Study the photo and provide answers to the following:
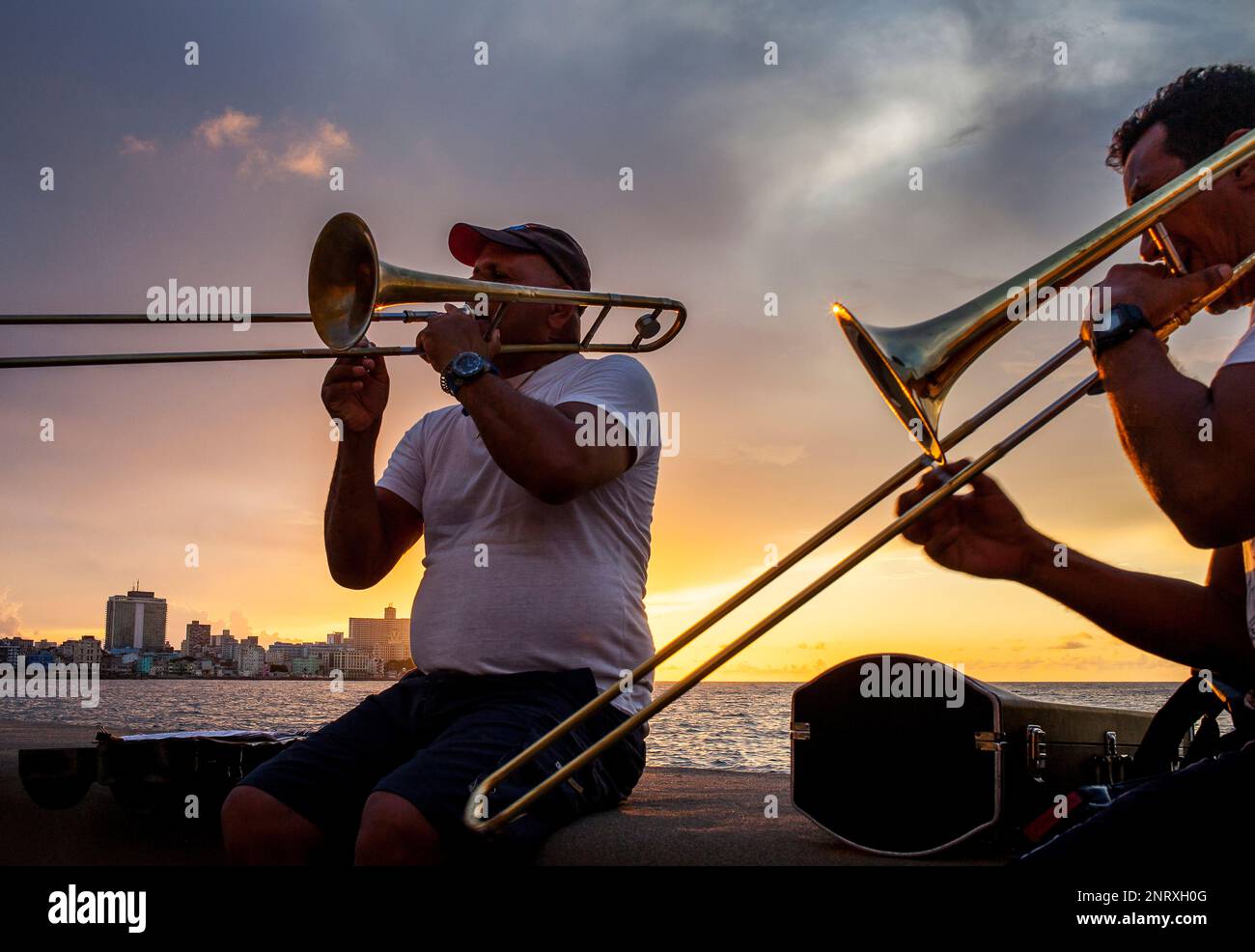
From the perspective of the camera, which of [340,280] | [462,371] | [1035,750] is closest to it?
[462,371]

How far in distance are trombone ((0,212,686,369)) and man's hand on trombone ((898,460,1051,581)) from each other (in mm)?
1111

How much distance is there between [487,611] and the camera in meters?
2.19

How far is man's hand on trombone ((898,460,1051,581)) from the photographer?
175 centimetres

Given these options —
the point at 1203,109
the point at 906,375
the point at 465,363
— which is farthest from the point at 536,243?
the point at 1203,109

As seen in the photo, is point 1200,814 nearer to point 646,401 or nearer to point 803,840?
point 803,840

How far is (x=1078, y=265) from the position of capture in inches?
60.7

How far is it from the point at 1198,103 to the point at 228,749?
8.72 ft

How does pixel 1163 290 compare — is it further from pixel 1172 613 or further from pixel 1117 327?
pixel 1172 613

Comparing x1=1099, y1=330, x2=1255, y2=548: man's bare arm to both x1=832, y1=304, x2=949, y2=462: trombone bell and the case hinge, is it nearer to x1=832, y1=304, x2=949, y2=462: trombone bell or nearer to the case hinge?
x1=832, y1=304, x2=949, y2=462: trombone bell

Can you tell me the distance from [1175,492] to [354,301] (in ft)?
5.95

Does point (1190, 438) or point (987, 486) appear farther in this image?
point (987, 486)
